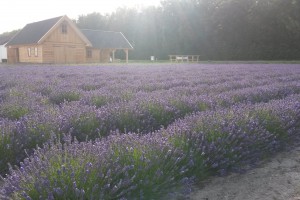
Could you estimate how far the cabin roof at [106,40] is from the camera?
39719 millimetres

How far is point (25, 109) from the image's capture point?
4559mm

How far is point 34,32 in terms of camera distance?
119 feet

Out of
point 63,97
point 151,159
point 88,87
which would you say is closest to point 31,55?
point 88,87

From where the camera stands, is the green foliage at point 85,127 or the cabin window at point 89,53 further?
the cabin window at point 89,53

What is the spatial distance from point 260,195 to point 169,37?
48.1m

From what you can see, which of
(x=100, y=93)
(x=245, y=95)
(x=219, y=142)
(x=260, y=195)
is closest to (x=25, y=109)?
(x=100, y=93)

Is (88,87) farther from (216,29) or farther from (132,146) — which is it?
(216,29)

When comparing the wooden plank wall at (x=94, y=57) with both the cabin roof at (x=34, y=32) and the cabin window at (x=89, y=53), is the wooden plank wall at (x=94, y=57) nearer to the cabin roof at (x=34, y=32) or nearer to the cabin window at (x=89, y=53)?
the cabin window at (x=89, y=53)

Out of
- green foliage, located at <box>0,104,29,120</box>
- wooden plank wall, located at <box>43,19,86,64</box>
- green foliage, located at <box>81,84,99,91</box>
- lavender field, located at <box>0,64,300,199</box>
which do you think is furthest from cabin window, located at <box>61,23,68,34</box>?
green foliage, located at <box>0,104,29,120</box>

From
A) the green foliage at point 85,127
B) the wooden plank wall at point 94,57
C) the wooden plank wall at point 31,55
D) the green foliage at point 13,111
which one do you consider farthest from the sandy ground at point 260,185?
the wooden plank wall at point 94,57

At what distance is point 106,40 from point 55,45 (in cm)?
921

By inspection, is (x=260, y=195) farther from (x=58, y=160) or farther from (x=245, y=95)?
(x=245, y=95)

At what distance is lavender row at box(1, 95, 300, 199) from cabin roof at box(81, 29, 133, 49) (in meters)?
36.0

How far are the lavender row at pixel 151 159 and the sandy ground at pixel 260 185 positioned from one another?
12 cm
